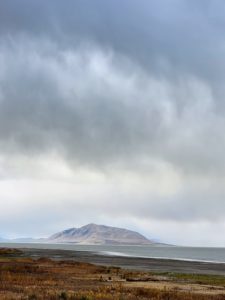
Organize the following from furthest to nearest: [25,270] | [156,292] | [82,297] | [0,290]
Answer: [25,270] < [156,292] < [0,290] < [82,297]

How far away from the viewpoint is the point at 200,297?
3497 centimetres

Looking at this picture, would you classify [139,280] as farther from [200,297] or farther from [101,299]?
[101,299]

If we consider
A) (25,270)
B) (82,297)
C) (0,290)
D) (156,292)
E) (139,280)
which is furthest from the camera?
(25,270)

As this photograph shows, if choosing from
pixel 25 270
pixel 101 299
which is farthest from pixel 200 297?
pixel 25 270

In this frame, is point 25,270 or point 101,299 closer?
point 101,299

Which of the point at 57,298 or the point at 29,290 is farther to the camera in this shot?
the point at 29,290

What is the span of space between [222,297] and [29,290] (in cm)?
1543

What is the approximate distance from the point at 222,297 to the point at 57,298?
47.4 ft

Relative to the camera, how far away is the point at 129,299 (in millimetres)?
30672

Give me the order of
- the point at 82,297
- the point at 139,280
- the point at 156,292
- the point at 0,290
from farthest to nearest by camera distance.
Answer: the point at 139,280 → the point at 156,292 → the point at 0,290 → the point at 82,297

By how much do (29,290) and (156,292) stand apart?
32.8 ft

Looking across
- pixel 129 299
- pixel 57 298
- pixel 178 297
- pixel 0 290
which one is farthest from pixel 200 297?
pixel 0 290

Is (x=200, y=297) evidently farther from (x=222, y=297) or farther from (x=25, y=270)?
(x=25, y=270)

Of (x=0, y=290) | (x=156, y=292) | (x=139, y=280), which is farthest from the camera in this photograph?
(x=139, y=280)
